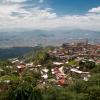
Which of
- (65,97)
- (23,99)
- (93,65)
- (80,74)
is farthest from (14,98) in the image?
(93,65)

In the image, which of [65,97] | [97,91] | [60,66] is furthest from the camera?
[60,66]

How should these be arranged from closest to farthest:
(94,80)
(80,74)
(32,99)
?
1. (32,99)
2. (94,80)
3. (80,74)

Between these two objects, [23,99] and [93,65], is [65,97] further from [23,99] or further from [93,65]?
[93,65]

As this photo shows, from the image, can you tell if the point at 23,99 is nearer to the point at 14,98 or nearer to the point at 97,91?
the point at 14,98

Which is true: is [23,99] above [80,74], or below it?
above

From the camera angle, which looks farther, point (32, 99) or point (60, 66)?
point (60, 66)

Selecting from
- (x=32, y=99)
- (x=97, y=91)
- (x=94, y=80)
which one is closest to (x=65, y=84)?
(x=94, y=80)

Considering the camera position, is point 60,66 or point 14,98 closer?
point 14,98

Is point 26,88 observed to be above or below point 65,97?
above

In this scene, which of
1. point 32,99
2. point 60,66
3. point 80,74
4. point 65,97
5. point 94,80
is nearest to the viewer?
point 32,99
